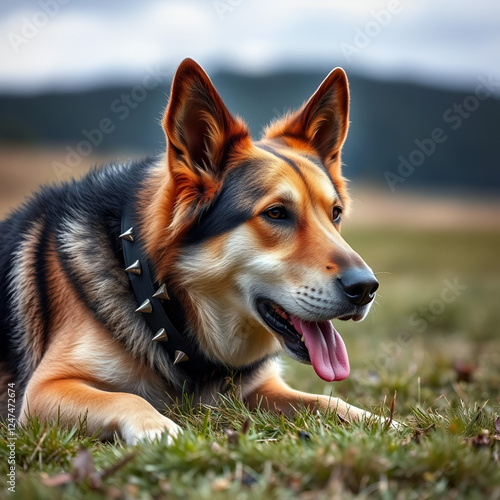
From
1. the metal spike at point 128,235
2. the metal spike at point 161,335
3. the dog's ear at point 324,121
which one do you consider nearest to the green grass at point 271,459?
the metal spike at point 161,335

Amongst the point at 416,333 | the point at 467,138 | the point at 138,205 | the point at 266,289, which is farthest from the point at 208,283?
the point at 467,138

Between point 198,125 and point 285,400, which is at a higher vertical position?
point 198,125

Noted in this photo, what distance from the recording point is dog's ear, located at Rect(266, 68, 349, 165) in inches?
153

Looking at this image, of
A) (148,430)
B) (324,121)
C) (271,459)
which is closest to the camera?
(271,459)

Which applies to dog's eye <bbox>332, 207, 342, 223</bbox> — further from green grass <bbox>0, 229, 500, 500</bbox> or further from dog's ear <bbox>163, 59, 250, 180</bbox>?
green grass <bbox>0, 229, 500, 500</bbox>

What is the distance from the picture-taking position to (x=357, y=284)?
3.03m

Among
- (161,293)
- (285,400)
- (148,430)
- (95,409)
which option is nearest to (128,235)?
(161,293)

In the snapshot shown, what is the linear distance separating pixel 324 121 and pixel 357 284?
1513mm

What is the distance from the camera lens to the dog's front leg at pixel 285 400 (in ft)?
11.2

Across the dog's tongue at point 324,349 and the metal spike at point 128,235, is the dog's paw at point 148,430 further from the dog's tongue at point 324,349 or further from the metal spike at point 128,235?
the metal spike at point 128,235

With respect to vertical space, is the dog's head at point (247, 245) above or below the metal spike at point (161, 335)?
above

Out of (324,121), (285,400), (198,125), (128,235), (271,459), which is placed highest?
(324,121)

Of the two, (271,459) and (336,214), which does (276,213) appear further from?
(271,459)

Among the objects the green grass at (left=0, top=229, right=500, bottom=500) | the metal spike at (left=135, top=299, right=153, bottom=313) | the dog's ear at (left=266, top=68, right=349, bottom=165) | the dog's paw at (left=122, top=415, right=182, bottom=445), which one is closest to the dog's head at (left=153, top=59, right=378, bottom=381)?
the metal spike at (left=135, top=299, right=153, bottom=313)
